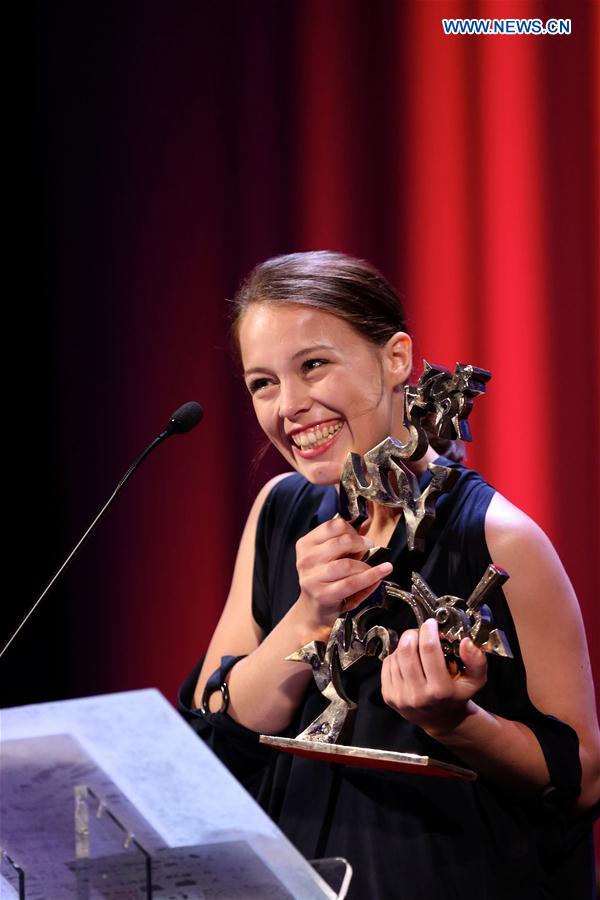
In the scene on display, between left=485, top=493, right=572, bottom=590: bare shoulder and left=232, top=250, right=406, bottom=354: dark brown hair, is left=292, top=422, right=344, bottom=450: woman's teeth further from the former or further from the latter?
left=485, top=493, right=572, bottom=590: bare shoulder

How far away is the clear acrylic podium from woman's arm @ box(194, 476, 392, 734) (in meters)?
0.51

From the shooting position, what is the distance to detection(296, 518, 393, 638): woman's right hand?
1.41 metres

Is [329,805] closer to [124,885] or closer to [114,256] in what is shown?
[124,885]

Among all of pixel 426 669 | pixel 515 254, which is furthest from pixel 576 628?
pixel 515 254

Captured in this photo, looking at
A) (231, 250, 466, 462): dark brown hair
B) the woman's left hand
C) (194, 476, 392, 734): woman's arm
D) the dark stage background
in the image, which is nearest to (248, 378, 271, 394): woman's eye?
(231, 250, 466, 462): dark brown hair

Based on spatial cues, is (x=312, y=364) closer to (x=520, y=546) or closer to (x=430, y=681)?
(x=520, y=546)

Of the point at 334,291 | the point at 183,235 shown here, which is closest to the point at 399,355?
the point at 334,291

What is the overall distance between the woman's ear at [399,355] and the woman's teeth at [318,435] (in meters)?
0.11

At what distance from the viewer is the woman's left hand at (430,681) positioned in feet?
4.04

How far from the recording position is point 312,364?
157 centimetres

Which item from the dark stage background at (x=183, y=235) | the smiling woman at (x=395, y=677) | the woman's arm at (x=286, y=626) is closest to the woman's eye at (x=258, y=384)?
the smiling woman at (x=395, y=677)

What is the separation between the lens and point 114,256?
2648 millimetres

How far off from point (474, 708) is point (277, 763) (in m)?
0.41

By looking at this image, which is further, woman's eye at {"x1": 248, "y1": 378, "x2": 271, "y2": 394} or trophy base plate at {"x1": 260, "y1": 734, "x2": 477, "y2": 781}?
woman's eye at {"x1": 248, "y1": 378, "x2": 271, "y2": 394}
